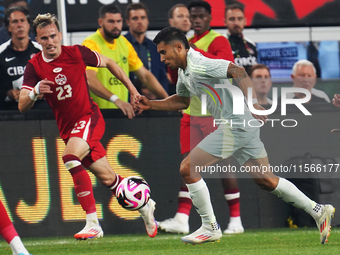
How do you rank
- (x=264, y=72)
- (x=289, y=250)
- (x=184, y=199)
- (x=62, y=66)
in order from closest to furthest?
(x=289, y=250)
(x=62, y=66)
(x=184, y=199)
(x=264, y=72)

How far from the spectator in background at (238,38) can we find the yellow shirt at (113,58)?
1.52m

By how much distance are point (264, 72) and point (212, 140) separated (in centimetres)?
253

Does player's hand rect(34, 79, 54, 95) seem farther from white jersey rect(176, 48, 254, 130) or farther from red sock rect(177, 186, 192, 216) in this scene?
red sock rect(177, 186, 192, 216)

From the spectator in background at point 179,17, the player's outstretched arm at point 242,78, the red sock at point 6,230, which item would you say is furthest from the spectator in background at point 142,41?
the red sock at point 6,230

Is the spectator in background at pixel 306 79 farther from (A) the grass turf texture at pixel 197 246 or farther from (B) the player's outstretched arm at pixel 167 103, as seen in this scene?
(B) the player's outstretched arm at pixel 167 103

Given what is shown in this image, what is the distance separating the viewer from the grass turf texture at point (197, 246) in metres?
6.00

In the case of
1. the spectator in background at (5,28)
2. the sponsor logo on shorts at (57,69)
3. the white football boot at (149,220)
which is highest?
the spectator in background at (5,28)

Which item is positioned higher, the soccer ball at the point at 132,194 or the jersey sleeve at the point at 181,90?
the jersey sleeve at the point at 181,90

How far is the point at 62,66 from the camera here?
22.8 feet

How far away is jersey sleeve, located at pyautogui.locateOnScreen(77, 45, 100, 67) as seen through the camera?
708 cm

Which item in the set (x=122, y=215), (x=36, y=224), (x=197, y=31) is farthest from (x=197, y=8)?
(x=36, y=224)

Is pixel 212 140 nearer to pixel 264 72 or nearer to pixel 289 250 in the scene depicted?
pixel 289 250

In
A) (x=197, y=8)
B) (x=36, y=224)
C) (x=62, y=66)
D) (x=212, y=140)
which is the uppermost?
(x=197, y=8)

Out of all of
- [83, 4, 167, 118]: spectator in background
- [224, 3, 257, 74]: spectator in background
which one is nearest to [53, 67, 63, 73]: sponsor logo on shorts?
[83, 4, 167, 118]: spectator in background
